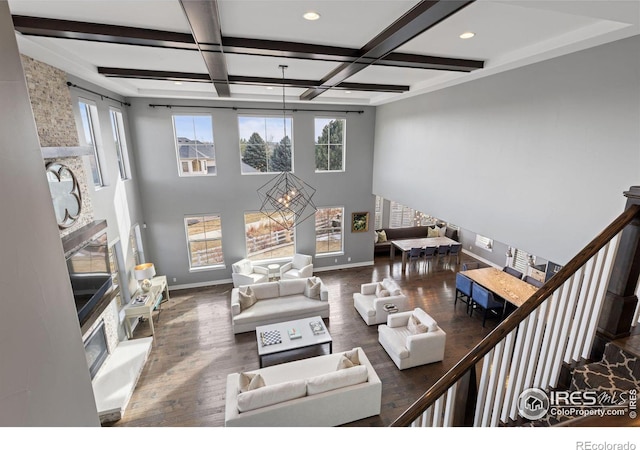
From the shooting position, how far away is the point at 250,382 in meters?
4.42

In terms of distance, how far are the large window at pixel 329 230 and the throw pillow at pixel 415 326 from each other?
410cm

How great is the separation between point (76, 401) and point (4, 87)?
3.04 feet

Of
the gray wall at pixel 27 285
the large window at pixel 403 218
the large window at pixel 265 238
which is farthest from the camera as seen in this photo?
the large window at pixel 403 218

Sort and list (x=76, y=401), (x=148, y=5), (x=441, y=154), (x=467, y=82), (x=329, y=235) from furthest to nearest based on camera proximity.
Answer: (x=329, y=235)
(x=441, y=154)
(x=467, y=82)
(x=148, y=5)
(x=76, y=401)

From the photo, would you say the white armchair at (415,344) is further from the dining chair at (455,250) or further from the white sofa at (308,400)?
the dining chair at (455,250)

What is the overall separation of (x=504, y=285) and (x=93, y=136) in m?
9.02

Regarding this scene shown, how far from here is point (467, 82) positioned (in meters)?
5.24

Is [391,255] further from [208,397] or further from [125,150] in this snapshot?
[125,150]

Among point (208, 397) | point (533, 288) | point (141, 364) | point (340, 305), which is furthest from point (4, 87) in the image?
point (533, 288)

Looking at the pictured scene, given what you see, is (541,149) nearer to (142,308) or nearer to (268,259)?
(268,259)

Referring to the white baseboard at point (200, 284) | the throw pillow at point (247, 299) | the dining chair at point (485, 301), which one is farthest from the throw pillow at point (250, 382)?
the dining chair at point (485, 301)

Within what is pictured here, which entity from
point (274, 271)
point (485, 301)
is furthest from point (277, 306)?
point (485, 301)

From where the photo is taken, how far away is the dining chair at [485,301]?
6555mm

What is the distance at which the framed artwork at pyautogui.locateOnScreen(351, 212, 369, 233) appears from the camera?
9620 millimetres
